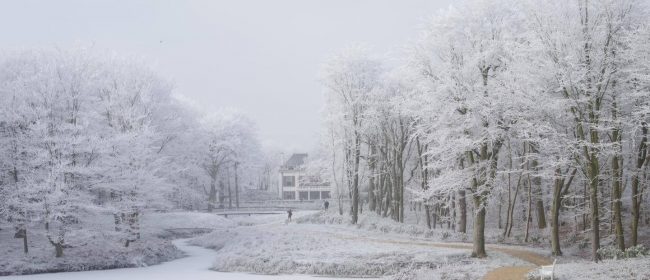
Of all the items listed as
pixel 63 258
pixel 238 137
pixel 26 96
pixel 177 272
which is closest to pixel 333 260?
pixel 177 272

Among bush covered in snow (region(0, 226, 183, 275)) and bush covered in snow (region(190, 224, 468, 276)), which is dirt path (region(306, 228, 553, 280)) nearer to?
bush covered in snow (region(190, 224, 468, 276))

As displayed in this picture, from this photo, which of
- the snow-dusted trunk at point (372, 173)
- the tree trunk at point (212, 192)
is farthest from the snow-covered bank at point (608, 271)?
the tree trunk at point (212, 192)

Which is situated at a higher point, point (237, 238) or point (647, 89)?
point (647, 89)

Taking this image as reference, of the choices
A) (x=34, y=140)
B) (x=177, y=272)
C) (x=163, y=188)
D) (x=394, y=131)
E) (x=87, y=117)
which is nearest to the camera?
(x=177, y=272)

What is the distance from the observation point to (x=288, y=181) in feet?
356

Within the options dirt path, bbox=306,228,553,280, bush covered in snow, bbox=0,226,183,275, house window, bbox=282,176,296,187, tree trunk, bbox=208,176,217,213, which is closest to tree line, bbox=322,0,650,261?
dirt path, bbox=306,228,553,280

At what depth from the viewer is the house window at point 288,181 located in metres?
108

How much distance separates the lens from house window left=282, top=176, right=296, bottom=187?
108 m

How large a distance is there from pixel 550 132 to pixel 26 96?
2781 centimetres

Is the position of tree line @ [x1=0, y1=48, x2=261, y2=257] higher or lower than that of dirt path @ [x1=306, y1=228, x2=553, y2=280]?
higher

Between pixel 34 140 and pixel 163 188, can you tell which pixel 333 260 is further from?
pixel 34 140

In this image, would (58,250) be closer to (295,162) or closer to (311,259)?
(311,259)

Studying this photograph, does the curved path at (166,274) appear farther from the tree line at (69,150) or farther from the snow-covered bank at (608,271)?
the snow-covered bank at (608,271)

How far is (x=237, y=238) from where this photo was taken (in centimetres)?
3972
